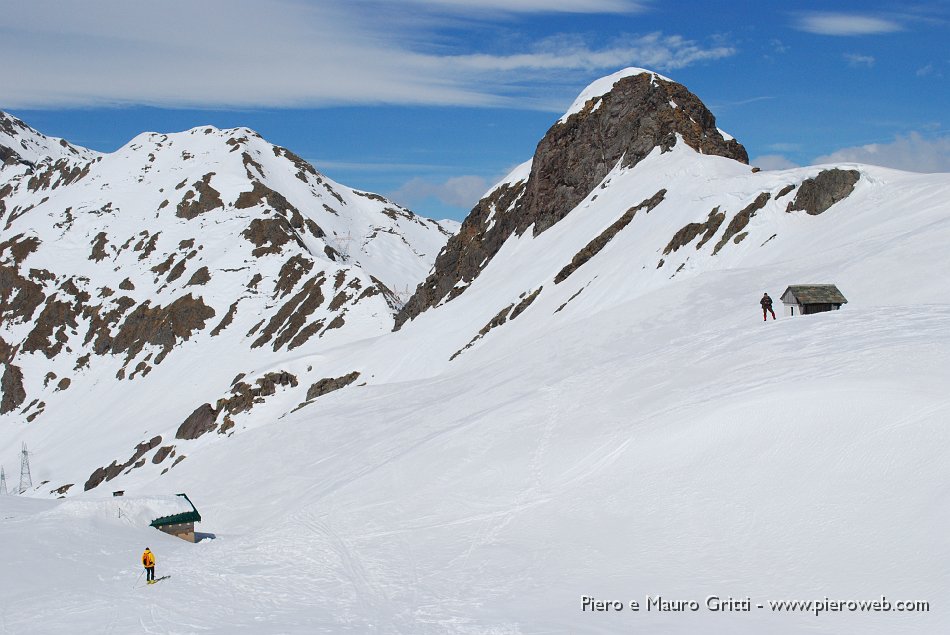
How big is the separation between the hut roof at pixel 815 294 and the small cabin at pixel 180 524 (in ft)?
81.0

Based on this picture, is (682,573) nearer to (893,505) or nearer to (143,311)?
(893,505)

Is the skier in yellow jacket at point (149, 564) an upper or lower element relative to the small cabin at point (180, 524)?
upper

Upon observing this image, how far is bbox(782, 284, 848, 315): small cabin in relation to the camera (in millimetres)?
33594

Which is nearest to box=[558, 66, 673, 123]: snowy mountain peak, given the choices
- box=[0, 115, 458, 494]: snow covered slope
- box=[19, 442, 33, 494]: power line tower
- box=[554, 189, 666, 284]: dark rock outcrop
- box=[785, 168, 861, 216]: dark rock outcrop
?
box=[554, 189, 666, 284]: dark rock outcrop

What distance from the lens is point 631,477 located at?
69.9 feet

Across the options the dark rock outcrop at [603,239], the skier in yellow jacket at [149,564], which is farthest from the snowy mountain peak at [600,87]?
the skier in yellow jacket at [149,564]

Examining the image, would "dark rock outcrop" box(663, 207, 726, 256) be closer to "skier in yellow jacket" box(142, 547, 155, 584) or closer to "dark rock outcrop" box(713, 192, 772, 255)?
"dark rock outcrop" box(713, 192, 772, 255)

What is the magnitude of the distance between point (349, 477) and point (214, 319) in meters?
74.6

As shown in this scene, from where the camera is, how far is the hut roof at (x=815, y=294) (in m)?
33.6

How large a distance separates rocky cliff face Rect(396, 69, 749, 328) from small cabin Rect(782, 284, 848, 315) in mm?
41041

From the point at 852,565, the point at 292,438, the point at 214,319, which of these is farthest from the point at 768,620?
the point at 214,319

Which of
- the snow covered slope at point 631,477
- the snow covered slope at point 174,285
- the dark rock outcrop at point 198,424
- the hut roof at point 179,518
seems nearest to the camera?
the snow covered slope at point 631,477

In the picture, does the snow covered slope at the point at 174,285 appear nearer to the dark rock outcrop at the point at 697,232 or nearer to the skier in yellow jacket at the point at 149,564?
the dark rock outcrop at the point at 697,232

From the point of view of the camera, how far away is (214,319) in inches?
3930
